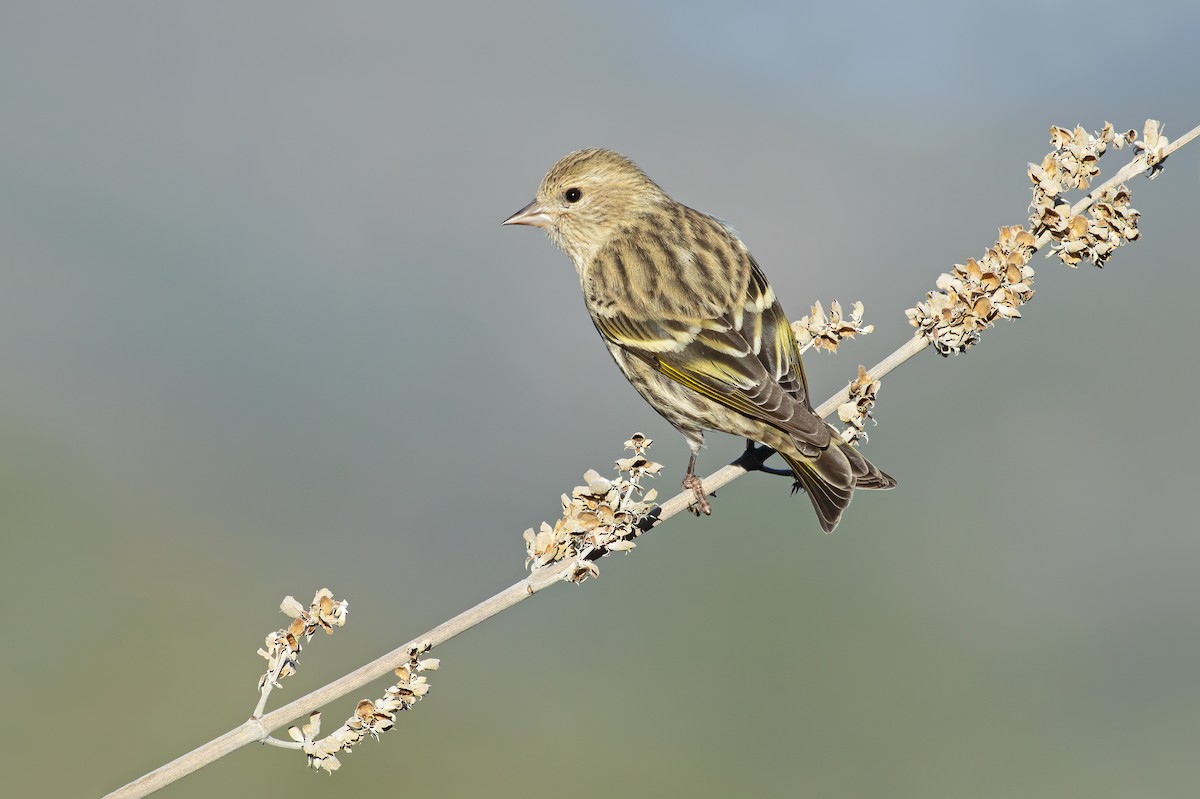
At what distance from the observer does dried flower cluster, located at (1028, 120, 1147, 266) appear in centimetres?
397

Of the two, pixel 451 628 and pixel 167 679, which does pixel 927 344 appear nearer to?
pixel 451 628

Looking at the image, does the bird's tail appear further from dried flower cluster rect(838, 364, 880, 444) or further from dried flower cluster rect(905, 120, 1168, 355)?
dried flower cluster rect(905, 120, 1168, 355)

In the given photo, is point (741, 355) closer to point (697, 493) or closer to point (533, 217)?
point (697, 493)

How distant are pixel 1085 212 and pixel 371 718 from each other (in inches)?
114

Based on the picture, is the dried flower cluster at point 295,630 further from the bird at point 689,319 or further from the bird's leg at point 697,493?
the bird at point 689,319

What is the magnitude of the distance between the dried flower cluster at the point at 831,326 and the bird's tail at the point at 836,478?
1.26ft

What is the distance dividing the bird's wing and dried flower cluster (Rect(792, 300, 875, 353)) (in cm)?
20

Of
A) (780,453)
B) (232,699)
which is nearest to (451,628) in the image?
(780,453)

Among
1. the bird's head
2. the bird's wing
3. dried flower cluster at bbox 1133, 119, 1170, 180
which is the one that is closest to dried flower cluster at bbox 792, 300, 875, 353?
the bird's wing

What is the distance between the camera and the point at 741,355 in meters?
4.88

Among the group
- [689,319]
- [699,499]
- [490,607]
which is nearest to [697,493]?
[699,499]

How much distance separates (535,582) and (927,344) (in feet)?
5.35

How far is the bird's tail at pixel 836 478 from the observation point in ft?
14.7

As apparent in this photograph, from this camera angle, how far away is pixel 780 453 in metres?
4.73
